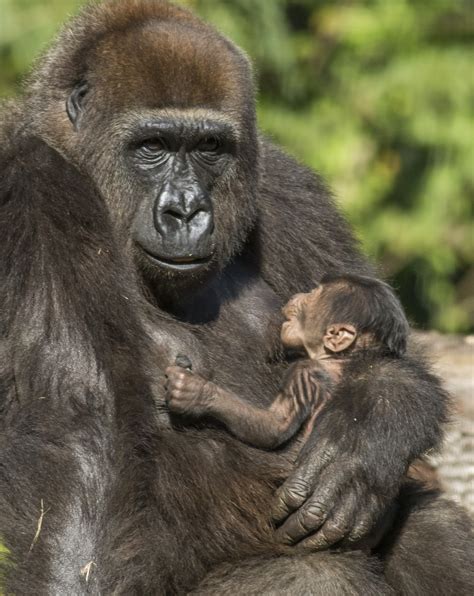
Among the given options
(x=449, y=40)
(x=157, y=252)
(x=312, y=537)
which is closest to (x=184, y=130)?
(x=157, y=252)

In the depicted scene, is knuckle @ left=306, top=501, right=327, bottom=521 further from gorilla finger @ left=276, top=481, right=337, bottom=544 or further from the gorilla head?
the gorilla head

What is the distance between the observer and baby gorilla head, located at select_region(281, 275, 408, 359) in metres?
4.88

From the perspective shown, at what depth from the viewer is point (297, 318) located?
5.00 meters

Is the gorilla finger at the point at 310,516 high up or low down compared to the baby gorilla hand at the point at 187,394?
down

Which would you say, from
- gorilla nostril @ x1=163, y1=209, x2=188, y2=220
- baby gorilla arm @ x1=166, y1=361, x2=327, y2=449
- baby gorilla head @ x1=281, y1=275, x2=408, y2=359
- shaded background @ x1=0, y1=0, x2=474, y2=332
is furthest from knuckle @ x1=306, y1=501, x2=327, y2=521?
shaded background @ x1=0, y1=0, x2=474, y2=332

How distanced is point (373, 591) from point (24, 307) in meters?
1.59

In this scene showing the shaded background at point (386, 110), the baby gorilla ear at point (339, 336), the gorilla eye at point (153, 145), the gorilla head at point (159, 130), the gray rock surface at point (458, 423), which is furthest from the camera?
the shaded background at point (386, 110)

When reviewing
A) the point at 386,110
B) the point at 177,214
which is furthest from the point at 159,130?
the point at 386,110

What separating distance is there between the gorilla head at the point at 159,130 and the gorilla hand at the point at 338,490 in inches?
31.8

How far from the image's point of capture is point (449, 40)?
10.8m

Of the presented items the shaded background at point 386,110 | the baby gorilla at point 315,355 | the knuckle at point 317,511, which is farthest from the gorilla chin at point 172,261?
the shaded background at point 386,110

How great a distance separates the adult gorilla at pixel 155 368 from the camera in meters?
4.20

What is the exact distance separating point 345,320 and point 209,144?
87cm

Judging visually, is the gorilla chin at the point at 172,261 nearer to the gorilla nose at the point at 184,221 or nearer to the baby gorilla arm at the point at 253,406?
the gorilla nose at the point at 184,221
